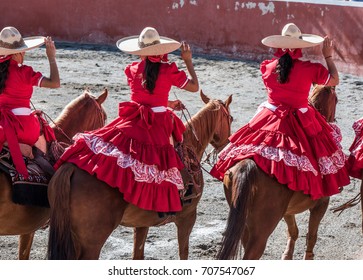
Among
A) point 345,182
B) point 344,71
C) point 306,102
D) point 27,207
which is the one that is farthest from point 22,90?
point 344,71

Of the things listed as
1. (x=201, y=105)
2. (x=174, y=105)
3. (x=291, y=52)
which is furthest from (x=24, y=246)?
(x=201, y=105)

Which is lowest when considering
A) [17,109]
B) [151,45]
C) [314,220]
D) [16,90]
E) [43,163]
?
[314,220]

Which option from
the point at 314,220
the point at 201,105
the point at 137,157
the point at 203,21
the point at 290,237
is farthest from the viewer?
the point at 203,21

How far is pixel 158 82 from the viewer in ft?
20.8

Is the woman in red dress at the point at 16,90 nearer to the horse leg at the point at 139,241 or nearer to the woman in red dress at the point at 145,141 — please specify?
the woman in red dress at the point at 145,141

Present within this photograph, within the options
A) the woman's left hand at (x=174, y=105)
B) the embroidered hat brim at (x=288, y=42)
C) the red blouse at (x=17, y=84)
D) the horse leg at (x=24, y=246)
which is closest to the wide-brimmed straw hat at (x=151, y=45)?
the woman's left hand at (x=174, y=105)

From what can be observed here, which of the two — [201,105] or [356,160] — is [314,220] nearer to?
[356,160]

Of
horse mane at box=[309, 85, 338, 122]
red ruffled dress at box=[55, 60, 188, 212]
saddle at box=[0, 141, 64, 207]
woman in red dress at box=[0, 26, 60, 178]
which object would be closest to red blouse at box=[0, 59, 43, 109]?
woman in red dress at box=[0, 26, 60, 178]

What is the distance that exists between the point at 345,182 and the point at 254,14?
10123 millimetres

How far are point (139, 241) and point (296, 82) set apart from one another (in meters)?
1.96

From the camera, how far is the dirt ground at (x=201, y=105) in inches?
314

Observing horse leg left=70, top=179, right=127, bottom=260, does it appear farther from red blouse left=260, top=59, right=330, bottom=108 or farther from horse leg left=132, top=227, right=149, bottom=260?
red blouse left=260, top=59, right=330, bottom=108

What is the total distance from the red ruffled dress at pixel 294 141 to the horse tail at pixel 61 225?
146 centimetres

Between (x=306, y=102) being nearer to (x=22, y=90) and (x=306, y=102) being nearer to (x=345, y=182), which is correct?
(x=345, y=182)
